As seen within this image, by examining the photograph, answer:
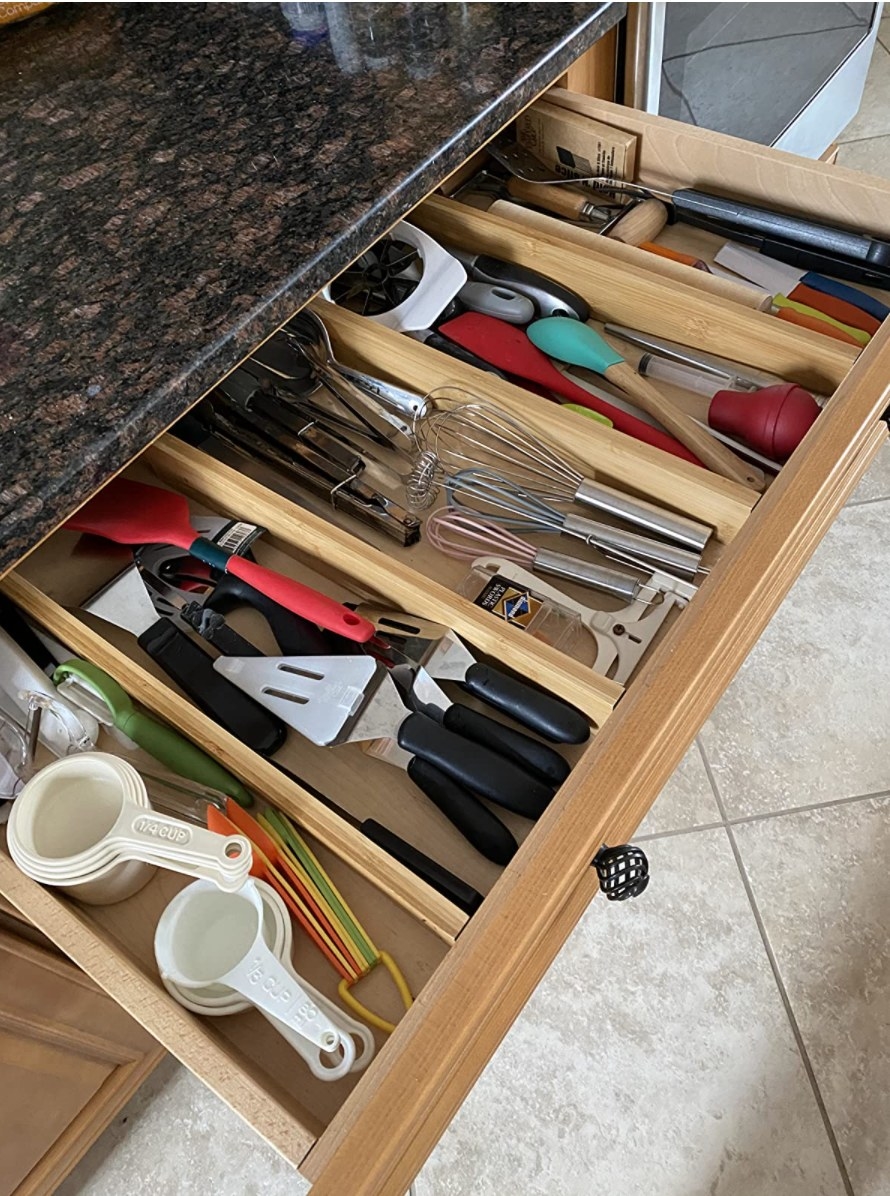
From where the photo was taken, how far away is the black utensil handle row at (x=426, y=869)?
0.54 metres

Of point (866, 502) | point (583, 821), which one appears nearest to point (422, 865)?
Result: point (583, 821)

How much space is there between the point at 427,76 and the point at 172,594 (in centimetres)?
46

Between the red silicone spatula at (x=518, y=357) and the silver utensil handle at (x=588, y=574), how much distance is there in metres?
0.14

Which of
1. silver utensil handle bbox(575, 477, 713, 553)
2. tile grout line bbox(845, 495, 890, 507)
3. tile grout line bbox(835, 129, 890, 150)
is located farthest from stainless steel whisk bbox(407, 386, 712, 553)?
tile grout line bbox(835, 129, 890, 150)

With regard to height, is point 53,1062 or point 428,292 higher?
point 428,292

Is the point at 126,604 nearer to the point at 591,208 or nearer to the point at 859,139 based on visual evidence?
the point at 591,208

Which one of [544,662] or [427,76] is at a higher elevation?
[427,76]

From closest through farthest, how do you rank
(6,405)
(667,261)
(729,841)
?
(6,405)
(667,261)
(729,841)

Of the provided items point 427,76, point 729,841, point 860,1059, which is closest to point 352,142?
point 427,76

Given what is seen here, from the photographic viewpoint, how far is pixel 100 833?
1.69 ft

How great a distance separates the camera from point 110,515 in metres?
0.67

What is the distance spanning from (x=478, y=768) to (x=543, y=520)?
22 centimetres

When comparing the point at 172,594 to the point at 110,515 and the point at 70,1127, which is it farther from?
the point at 70,1127

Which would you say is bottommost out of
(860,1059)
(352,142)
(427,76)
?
(860,1059)
